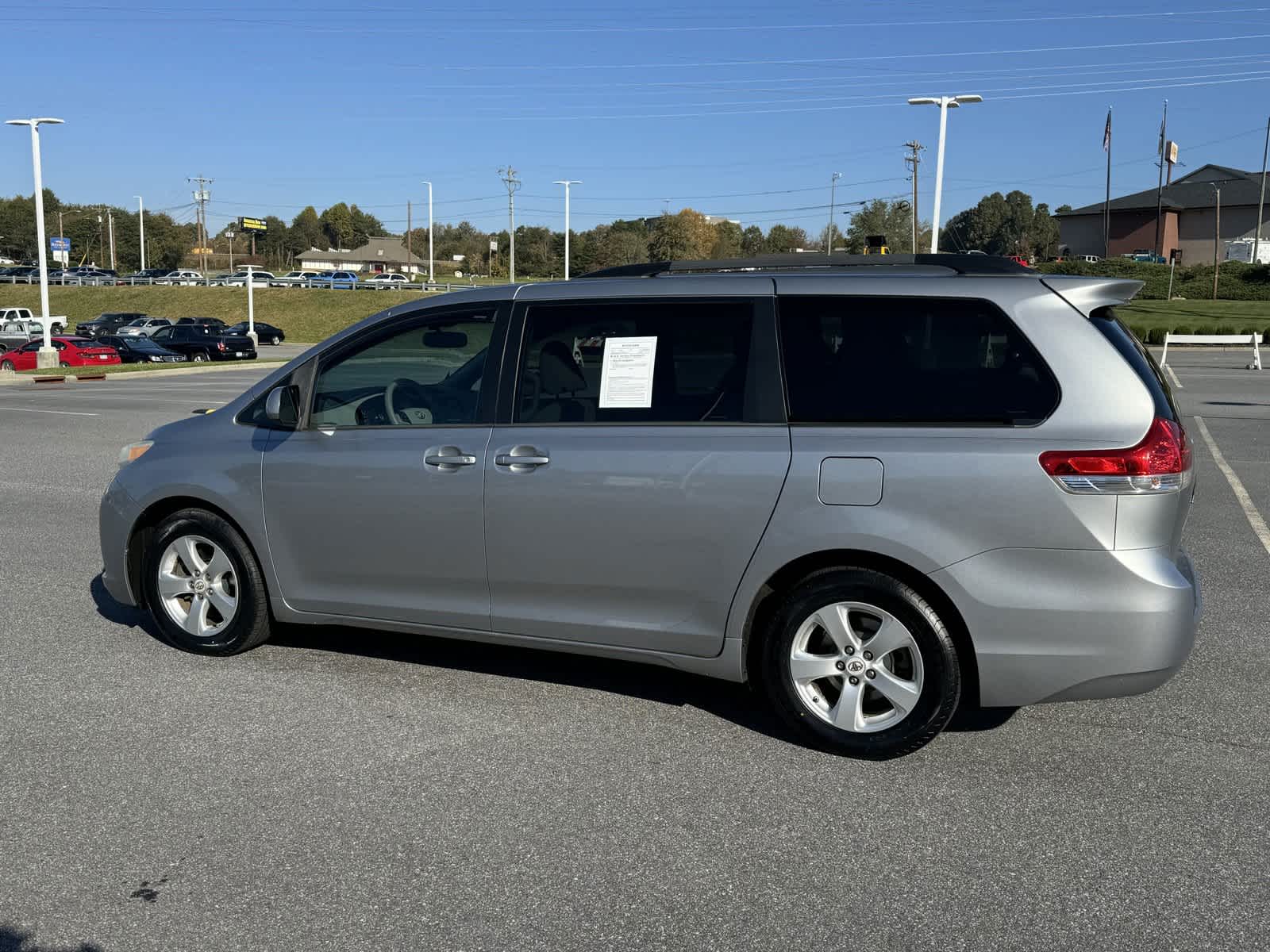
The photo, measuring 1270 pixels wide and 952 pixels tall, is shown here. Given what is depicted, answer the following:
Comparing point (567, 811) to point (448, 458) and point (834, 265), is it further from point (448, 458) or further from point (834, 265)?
point (834, 265)

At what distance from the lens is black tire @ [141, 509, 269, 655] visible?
566 centimetres

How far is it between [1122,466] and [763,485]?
1284 mm

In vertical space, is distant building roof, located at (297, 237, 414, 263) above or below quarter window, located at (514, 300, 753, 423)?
above

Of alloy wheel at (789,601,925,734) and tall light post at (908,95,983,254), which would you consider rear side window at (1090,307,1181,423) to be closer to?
alloy wheel at (789,601,925,734)

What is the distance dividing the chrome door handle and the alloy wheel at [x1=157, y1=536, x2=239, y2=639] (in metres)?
1.33

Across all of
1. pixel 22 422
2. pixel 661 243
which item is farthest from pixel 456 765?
pixel 661 243

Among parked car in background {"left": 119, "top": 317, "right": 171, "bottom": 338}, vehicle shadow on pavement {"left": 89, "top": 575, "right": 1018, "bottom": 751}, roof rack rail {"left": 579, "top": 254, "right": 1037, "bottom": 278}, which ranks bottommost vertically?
vehicle shadow on pavement {"left": 89, "top": 575, "right": 1018, "bottom": 751}

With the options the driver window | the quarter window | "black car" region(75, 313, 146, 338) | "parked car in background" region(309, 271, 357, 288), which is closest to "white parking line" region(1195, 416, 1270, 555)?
the quarter window

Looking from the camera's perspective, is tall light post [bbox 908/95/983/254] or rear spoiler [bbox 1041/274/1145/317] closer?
rear spoiler [bbox 1041/274/1145/317]

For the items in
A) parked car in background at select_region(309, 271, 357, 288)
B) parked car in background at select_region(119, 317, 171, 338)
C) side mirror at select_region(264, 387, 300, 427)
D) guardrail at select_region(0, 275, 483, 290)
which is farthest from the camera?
parked car in background at select_region(309, 271, 357, 288)

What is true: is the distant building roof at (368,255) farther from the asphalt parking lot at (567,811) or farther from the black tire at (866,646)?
the black tire at (866,646)

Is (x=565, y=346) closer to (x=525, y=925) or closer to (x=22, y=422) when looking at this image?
(x=525, y=925)

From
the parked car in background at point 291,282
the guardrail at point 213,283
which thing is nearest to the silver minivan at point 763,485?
the guardrail at point 213,283

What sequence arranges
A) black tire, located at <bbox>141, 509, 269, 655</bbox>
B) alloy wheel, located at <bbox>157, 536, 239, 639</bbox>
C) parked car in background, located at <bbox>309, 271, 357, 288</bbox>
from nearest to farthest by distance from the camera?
black tire, located at <bbox>141, 509, 269, 655</bbox> → alloy wheel, located at <bbox>157, 536, 239, 639</bbox> → parked car in background, located at <bbox>309, 271, 357, 288</bbox>
